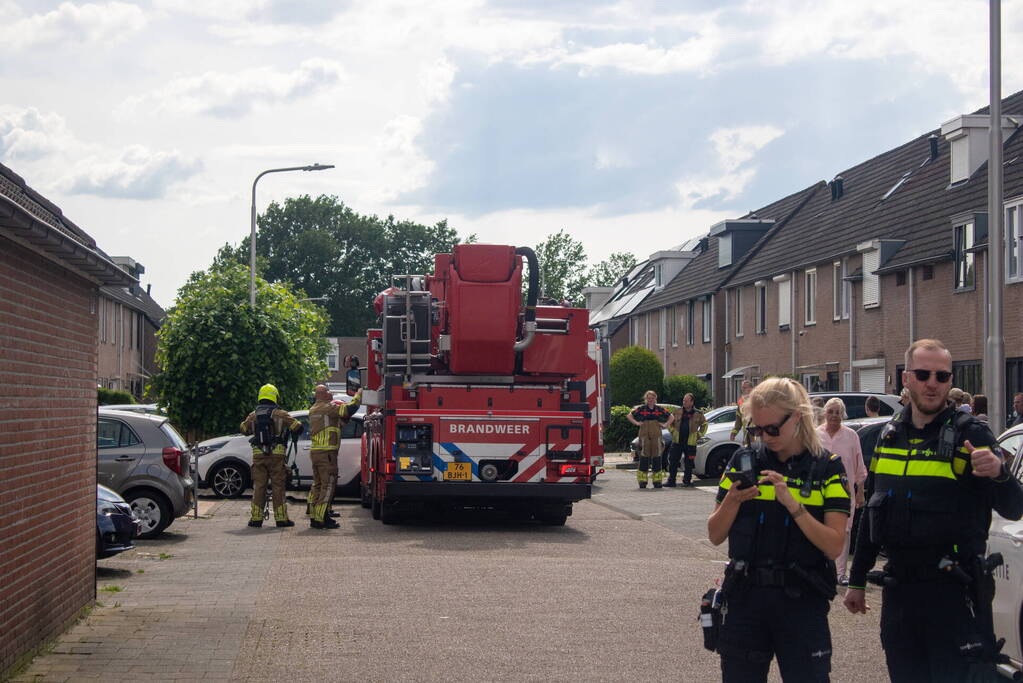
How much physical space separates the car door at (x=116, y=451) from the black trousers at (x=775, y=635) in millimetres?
11312

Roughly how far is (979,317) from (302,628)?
20252 mm

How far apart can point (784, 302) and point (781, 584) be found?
35.0m

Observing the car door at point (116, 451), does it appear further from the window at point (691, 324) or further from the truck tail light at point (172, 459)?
the window at point (691, 324)

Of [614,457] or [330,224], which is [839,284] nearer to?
[614,457]

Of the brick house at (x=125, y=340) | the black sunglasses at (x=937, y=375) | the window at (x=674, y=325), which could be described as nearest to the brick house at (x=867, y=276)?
the window at (x=674, y=325)

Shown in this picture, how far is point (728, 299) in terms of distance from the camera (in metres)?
44.9

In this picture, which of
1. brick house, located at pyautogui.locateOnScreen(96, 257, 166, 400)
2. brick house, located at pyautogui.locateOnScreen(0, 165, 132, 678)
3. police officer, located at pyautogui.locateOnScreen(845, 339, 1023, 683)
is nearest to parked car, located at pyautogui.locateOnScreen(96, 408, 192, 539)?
brick house, located at pyautogui.locateOnScreen(0, 165, 132, 678)

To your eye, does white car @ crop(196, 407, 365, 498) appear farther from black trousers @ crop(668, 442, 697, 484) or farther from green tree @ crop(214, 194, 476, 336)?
green tree @ crop(214, 194, 476, 336)

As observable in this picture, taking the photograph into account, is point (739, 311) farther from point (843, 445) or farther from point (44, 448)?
point (44, 448)

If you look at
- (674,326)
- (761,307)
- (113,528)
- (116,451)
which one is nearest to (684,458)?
(116,451)

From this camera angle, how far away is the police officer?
5.18 m

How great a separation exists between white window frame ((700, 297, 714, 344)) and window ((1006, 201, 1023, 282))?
21.3 m

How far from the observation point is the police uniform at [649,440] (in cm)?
2425

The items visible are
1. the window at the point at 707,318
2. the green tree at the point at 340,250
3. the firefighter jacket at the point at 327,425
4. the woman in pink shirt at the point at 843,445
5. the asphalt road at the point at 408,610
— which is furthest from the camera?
the green tree at the point at 340,250
